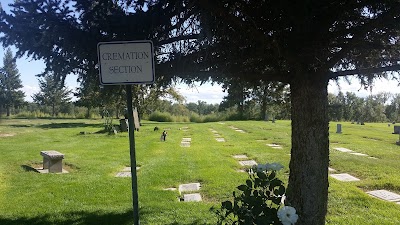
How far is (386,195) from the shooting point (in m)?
5.08

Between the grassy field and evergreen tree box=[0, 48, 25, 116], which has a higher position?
evergreen tree box=[0, 48, 25, 116]

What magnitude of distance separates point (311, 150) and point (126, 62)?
1773mm

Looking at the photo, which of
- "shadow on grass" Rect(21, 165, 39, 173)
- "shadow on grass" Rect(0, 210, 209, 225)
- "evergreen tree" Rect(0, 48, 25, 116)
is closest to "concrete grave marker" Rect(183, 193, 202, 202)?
"shadow on grass" Rect(0, 210, 209, 225)

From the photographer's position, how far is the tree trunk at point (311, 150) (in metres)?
2.98

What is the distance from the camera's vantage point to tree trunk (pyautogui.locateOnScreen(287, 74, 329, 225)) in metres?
2.98

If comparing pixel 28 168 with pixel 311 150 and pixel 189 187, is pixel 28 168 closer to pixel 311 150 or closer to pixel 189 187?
pixel 189 187

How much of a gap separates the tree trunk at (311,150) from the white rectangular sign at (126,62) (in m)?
1.36

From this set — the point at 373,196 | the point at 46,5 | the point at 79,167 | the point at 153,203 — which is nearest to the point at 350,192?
the point at 373,196

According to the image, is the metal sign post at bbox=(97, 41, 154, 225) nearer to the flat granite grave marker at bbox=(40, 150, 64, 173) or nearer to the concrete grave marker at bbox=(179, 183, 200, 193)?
the concrete grave marker at bbox=(179, 183, 200, 193)

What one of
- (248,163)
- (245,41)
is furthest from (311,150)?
(248,163)

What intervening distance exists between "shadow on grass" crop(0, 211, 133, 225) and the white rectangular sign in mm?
2104

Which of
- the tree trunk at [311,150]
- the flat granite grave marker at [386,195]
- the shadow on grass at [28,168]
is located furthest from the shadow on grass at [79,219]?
the shadow on grass at [28,168]

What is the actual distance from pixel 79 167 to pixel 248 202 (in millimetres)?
6660

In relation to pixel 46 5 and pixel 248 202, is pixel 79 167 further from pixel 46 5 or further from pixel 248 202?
pixel 248 202
